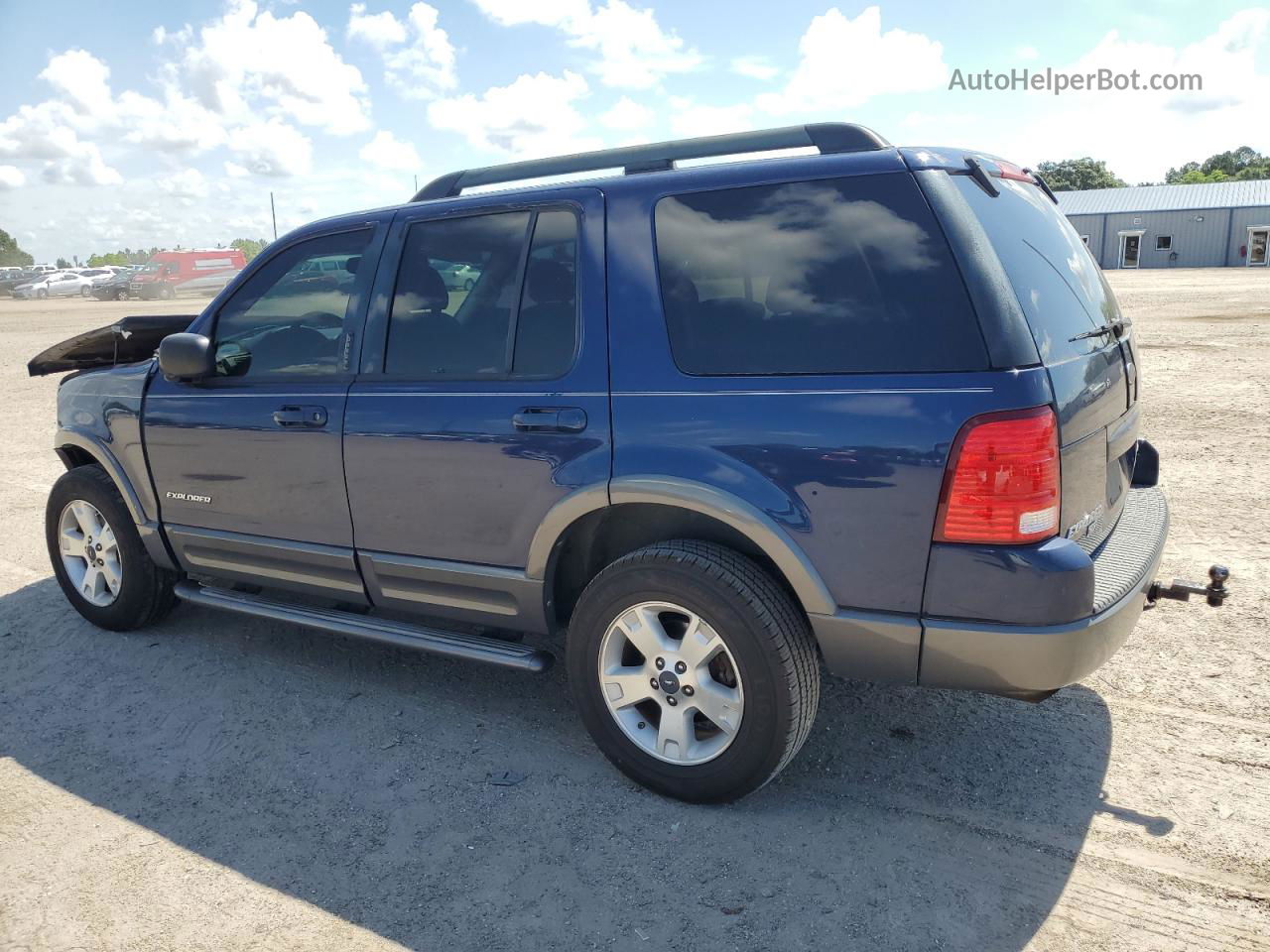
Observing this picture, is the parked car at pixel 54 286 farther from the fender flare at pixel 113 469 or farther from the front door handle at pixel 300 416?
the front door handle at pixel 300 416

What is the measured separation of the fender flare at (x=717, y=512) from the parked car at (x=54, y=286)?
51.4m

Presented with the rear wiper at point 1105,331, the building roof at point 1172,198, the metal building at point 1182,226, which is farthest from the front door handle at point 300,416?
the building roof at point 1172,198

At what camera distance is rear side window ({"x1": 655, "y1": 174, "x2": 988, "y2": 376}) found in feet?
8.52

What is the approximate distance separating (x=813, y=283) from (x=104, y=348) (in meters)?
3.85

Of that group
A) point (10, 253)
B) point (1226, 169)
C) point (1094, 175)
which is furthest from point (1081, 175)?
point (10, 253)

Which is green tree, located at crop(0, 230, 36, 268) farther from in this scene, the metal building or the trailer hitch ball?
the trailer hitch ball

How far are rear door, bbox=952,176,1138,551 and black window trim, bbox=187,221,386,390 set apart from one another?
2182mm

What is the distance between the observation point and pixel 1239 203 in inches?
2058

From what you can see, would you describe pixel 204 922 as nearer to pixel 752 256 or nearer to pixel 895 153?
pixel 752 256

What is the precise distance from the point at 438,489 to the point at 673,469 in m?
0.96

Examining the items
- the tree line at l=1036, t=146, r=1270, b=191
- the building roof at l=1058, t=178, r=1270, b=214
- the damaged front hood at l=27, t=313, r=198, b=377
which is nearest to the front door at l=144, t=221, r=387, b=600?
the damaged front hood at l=27, t=313, r=198, b=377

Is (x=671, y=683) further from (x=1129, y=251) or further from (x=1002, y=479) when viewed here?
(x=1129, y=251)

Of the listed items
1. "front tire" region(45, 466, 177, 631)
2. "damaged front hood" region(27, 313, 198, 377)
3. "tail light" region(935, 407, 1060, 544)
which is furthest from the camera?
"damaged front hood" region(27, 313, 198, 377)

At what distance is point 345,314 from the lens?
3742mm
